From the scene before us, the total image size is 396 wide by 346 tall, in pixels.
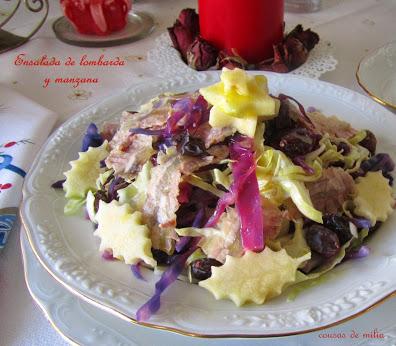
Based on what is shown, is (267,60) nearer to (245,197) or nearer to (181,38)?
(181,38)

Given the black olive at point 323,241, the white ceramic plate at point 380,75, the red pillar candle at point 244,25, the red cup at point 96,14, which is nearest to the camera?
the black olive at point 323,241

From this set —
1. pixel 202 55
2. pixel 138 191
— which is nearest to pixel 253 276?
pixel 138 191

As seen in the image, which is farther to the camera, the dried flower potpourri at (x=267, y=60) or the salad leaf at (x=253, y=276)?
the dried flower potpourri at (x=267, y=60)

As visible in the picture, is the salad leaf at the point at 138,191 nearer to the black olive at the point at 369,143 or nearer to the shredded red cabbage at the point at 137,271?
the shredded red cabbage at the point at 137,271

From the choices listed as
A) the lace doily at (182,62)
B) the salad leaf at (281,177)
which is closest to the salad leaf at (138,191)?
the salad leaf at (281,177)

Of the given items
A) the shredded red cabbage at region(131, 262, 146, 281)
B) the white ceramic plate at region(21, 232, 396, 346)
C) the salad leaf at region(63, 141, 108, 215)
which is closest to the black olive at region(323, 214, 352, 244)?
the white ceramic plate at region(21, 232, 396, 346)

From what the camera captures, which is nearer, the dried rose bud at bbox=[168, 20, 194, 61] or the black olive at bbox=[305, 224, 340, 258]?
the black olive at bbox=[305, 224, 340, 258]

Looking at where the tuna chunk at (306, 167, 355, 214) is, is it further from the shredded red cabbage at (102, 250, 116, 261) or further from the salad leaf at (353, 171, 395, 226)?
the shredded red cabbage at (102, 250, 116, 261)
